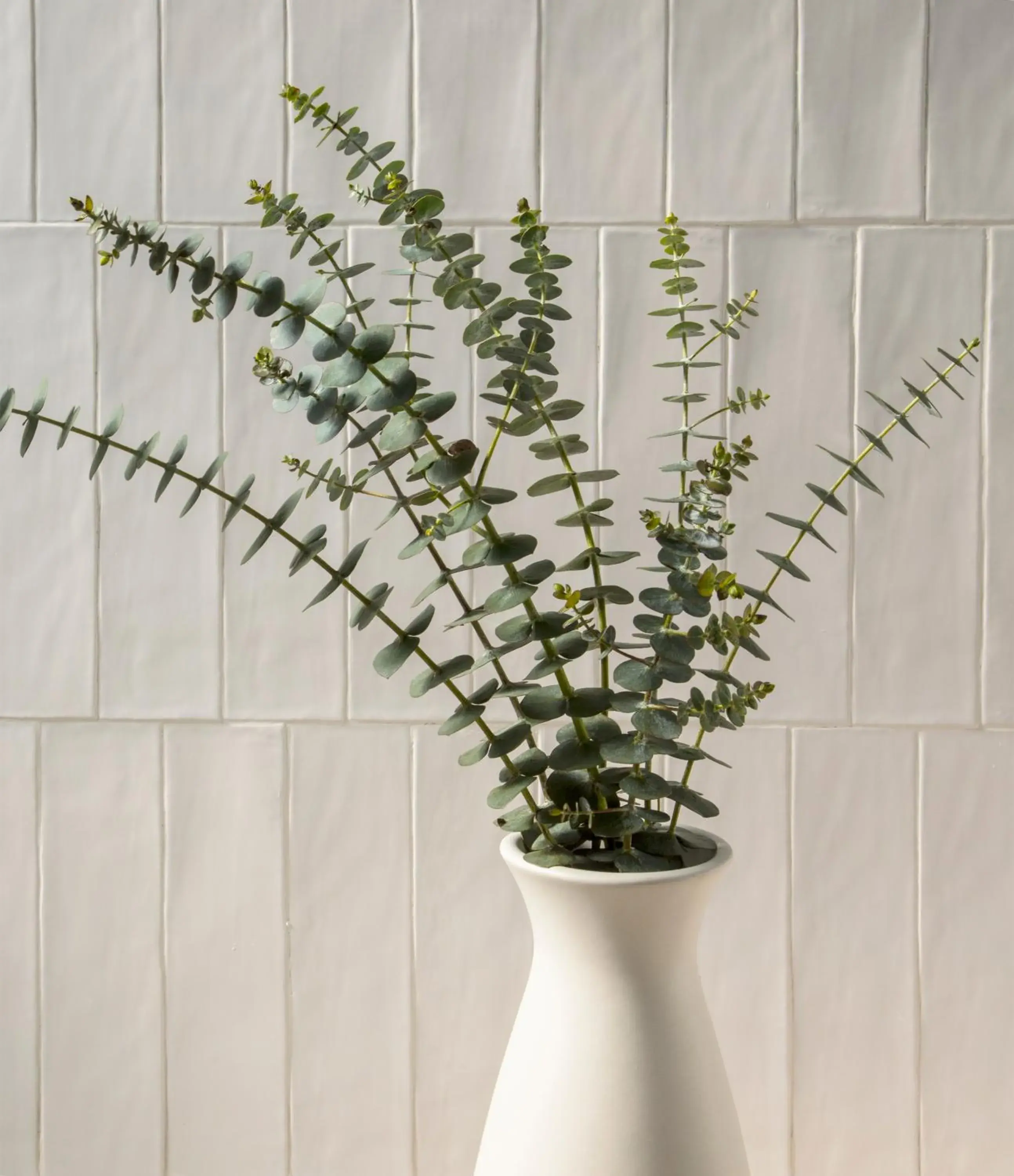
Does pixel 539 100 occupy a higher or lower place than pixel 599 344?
higher

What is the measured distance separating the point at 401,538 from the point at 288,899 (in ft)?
1.06

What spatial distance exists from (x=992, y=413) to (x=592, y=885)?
57cm

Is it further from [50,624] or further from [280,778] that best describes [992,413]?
[50,624]

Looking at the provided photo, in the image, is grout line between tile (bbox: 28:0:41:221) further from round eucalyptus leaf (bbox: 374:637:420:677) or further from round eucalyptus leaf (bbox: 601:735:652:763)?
round eucalyptus leaf (bbox: 601:735:652:763)

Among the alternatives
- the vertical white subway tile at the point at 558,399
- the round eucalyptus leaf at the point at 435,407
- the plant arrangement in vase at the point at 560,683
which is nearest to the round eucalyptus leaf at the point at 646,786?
the plant arrangement in vase at the point at 560,683

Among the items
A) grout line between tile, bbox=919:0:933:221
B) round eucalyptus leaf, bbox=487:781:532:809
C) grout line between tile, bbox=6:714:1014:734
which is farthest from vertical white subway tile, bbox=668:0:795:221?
round eucalyptus leaf, bbox=487:781:532:809

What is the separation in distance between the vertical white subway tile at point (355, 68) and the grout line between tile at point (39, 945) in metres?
0.53

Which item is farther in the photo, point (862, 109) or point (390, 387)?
point (862, 109)

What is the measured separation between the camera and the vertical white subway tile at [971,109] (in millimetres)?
885

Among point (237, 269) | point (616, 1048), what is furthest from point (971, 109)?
point (616, 1048)

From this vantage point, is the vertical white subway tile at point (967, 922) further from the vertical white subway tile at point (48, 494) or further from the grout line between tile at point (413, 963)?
the vertical white subway tile at point (48, 494)

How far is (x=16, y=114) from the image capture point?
3.07 feet

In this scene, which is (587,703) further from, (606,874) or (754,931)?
(754,931)

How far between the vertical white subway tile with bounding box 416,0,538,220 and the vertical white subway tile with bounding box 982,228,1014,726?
1.27 feet
